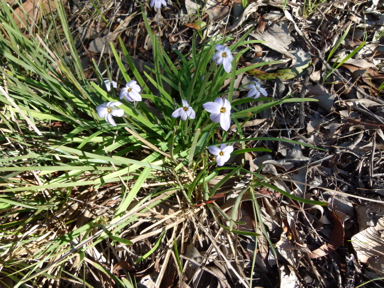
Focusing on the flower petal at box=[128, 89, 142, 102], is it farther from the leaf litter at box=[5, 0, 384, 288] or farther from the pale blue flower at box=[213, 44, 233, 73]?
the leaf litter at box=[5, 0, 384, 288]

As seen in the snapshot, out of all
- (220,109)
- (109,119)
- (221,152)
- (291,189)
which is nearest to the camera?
(220,109)

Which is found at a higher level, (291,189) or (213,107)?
(213,107)

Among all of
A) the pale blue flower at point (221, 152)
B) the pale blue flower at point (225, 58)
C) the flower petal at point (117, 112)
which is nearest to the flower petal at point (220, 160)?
the pale blue flower at point (221, 152)

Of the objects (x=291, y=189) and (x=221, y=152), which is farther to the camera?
(x=291, y=189)

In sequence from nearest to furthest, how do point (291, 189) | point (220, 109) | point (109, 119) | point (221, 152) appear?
point (220, 109), point (109, 119), point (221, 152), point (291, 189)

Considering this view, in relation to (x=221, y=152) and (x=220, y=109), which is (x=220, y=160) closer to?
(x=221, y=152)

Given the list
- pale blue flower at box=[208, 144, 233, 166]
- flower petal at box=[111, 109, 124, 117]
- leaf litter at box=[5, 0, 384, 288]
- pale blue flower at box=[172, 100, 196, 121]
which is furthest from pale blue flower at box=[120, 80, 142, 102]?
leaf litter at box=[5, 0, 384, 288]

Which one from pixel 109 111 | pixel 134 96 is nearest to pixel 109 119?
pixel 109 111

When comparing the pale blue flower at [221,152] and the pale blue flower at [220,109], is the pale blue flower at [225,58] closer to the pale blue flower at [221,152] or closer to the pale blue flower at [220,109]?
the pale blue flower at [220,109]
